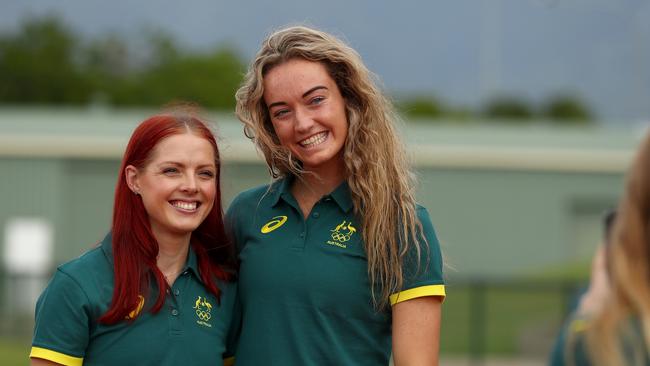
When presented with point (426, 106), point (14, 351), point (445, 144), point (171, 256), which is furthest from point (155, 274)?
point (426, 106)

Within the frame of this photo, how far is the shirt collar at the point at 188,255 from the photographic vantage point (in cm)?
369

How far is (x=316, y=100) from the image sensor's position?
3691 mm

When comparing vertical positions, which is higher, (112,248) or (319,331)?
(112,248)

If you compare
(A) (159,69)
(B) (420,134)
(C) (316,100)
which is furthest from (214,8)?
(C) (316,100)

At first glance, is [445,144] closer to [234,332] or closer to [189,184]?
[234,332]

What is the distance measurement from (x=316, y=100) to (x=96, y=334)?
3.24ft

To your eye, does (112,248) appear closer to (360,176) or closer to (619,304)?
(360,176)

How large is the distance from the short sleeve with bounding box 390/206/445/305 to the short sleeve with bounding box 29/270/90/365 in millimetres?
944

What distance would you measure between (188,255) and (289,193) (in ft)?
1.27

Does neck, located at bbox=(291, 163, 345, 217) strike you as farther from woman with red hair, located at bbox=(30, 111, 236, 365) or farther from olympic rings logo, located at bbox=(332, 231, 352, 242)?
woman with red hair, located at bbox=(30, 111, 236, 365)

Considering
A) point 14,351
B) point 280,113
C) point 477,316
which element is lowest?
point 14,351

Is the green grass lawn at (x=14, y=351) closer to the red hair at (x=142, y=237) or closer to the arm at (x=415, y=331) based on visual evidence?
the red hair at (x=142, y=237)

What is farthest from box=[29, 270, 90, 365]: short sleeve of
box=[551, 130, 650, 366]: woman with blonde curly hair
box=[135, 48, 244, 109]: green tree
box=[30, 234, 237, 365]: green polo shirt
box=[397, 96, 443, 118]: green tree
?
box=[397, 96, 443, 118]: green tree

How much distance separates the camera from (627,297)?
2.20 m
